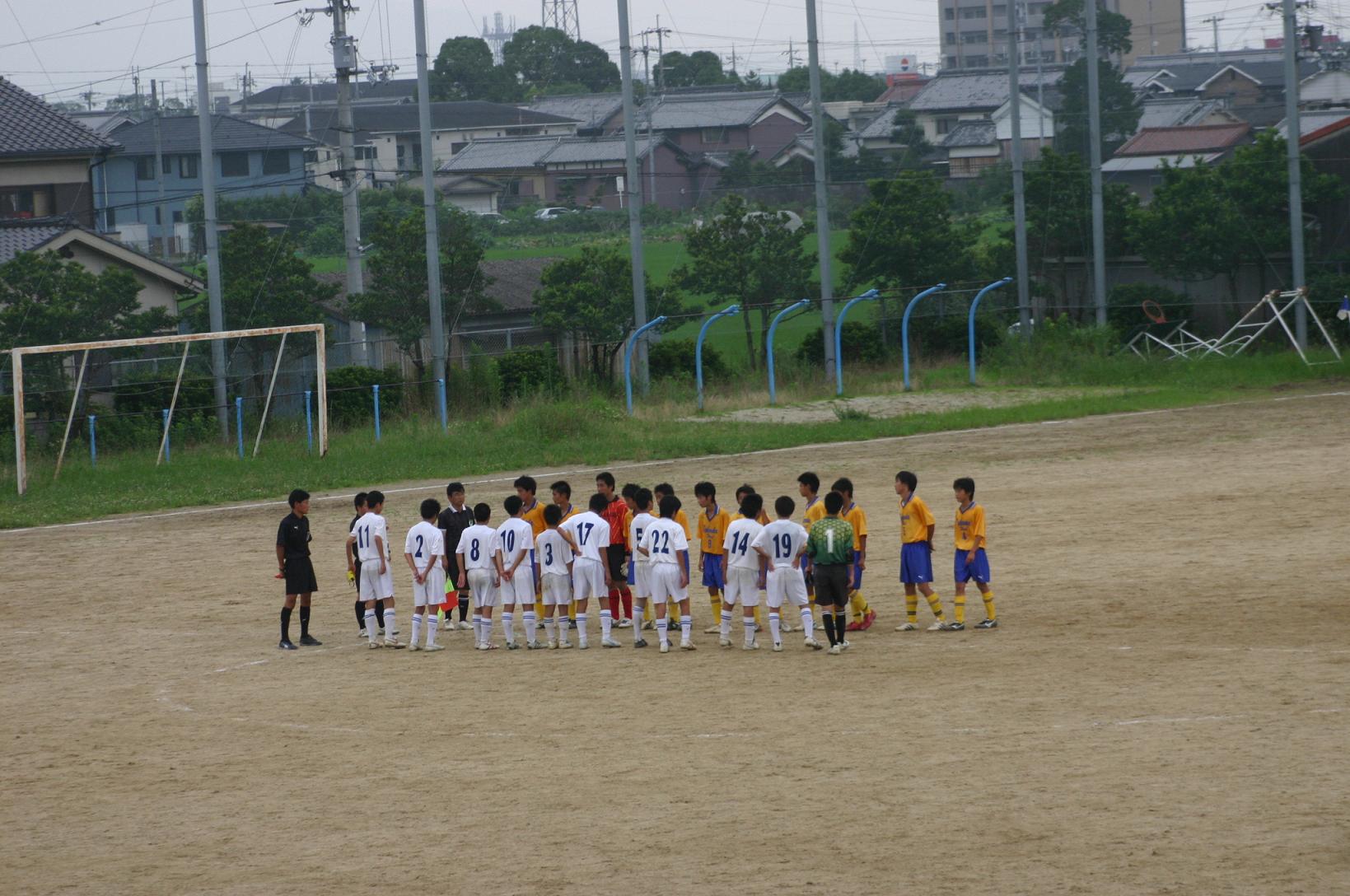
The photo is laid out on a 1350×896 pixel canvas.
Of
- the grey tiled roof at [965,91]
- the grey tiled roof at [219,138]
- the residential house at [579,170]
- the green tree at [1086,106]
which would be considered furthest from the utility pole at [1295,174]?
the grey tiled roof at [219,138]

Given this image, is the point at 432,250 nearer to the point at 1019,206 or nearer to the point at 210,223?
the point at 210,223

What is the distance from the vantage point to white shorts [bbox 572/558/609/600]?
13461 millimetres

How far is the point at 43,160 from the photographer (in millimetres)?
37969

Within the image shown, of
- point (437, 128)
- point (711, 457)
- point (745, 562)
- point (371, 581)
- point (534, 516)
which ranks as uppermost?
point (437, 128)

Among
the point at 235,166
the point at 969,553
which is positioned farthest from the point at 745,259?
the point at 235,166

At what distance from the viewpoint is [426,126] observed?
31.5m

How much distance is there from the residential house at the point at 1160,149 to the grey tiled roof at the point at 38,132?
101 feet

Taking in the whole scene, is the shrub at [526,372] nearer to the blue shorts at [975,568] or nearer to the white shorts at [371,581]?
the white shorts at [371,581]

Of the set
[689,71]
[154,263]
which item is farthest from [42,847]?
[689,71]

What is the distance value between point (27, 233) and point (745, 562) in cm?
2864

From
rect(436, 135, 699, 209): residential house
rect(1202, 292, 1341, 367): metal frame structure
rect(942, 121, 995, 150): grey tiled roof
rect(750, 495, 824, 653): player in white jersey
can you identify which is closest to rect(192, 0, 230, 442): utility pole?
rect(750, 495, 824, 653): player in white jersey

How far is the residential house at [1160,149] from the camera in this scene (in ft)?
152

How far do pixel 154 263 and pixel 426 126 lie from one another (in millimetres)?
8285

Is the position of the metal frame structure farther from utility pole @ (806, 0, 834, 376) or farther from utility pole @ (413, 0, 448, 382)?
utility pole @ (413, 0, 448, 382)
